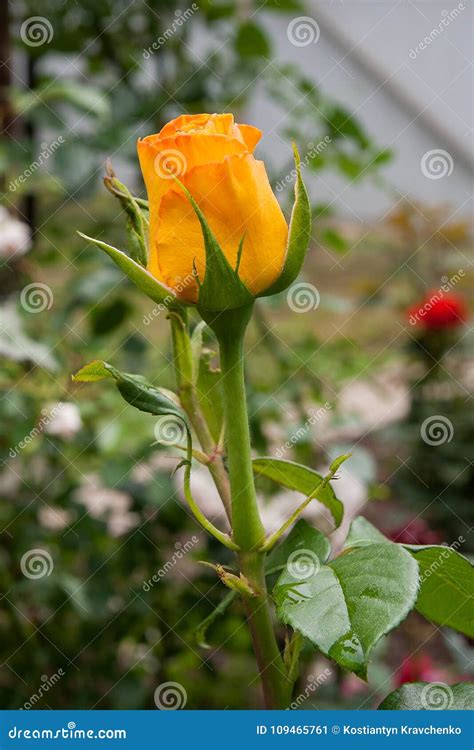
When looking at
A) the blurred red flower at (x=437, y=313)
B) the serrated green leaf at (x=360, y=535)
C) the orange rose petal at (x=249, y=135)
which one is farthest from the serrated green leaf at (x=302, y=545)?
the blurred red flower at (x=437, y=313)

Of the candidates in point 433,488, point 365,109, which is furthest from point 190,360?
point 365,109

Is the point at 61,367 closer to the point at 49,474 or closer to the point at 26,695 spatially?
the point at 49,474

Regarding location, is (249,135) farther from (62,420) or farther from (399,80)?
(399,80)

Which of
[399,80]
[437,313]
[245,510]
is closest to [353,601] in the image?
[245,510]

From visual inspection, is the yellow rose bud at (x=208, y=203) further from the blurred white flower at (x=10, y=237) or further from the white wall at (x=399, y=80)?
the white wall at (x=399, y=80)

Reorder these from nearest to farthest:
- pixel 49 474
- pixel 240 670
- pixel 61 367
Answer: pixel 61 367
pixel 49 474
pixel 240 670

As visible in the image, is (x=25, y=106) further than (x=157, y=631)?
No
